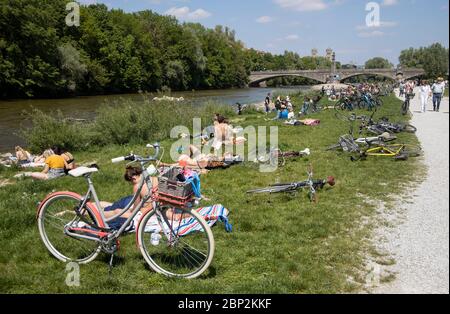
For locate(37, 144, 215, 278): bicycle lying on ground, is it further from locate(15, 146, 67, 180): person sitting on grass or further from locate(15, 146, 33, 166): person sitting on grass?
locate(15, 146, 33, 166): person sitting on grass

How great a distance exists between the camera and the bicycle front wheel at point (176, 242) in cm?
425

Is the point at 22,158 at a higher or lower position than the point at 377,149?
lower

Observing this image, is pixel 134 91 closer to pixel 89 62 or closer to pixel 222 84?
pixel 89 62

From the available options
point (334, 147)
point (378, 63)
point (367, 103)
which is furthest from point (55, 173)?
point (378, 63)

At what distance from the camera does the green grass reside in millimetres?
4289

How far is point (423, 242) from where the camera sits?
5125 millimetres

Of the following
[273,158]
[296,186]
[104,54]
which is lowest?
[296,186]

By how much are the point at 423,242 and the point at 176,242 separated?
10.2 ft

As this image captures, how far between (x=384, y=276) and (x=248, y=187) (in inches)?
154

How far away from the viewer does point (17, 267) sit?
4723 millimetres

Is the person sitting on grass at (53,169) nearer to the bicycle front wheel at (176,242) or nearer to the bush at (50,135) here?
the bush at (50,135)

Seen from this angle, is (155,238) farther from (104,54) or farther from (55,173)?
(104,54)

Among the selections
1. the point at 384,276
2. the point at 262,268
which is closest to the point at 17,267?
the point at 262,268
